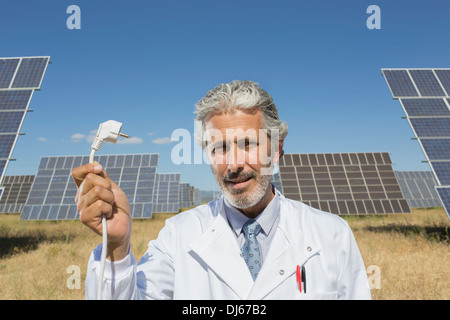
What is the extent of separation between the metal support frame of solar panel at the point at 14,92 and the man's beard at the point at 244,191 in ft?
32.0

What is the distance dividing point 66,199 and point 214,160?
17471mm

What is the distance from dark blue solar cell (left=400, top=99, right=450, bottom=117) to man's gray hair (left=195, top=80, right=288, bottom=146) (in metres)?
11.4

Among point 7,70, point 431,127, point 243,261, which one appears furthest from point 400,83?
point 7,70

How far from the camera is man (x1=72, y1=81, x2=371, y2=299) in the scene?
2191 mm

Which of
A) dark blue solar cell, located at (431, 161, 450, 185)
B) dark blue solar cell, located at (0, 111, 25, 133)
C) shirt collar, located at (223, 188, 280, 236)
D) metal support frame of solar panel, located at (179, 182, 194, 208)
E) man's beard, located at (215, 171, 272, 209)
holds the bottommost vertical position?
shirt collar, located at (223, 188, 280, 236)

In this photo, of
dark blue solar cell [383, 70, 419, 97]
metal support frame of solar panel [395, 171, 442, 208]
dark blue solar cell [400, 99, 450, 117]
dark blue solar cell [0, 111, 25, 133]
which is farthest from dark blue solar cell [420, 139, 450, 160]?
metal support frame of solar panel [395, 171, 442, 208]

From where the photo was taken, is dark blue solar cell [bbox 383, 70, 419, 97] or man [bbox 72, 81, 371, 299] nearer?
man [bbox 72, 81, 371, 299]

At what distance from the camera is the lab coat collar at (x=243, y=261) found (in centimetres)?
216

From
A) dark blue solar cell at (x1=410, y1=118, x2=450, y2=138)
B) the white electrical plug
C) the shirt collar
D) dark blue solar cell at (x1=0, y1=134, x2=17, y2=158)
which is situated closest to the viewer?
the white electrical plug

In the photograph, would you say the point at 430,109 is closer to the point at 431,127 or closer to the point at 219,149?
the point at 431,127

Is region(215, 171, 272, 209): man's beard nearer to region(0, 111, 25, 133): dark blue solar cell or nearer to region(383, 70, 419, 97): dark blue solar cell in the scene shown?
region(0, 111, 25, 133): dark blue solar cell

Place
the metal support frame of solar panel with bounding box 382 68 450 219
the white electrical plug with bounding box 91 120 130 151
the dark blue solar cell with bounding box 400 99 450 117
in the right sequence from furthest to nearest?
the dark blue solar cell with bounding box 400 99 450 117 → the metal support frame of solar panel with bounding box 382 68 450 219 → the white electrical plug with bounding box 91 120 130 151

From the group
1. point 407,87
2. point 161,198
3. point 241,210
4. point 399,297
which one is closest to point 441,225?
point 407,87

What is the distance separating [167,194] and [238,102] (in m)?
28.8
